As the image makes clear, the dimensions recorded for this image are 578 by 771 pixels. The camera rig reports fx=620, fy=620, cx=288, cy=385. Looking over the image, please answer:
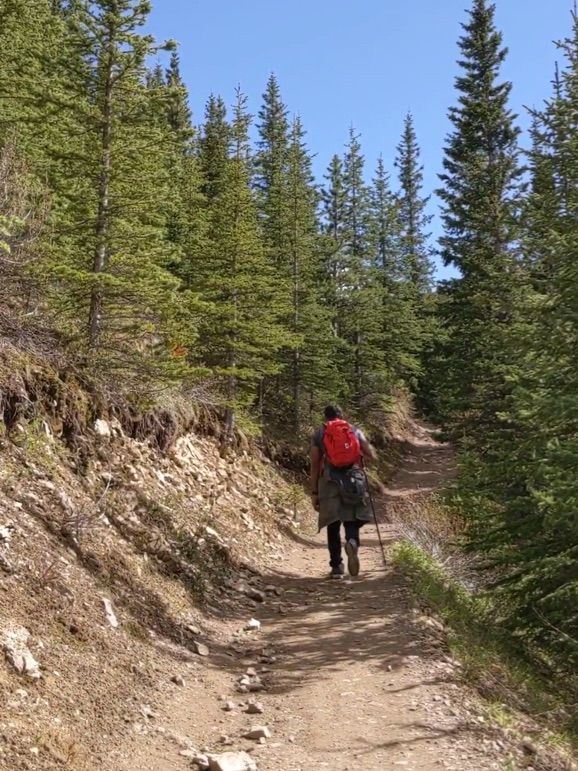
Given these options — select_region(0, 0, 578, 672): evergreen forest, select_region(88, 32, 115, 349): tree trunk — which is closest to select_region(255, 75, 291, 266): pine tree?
select_region(0, 0, 578, 672): evergreen forest

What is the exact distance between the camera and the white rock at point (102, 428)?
30.1 feet

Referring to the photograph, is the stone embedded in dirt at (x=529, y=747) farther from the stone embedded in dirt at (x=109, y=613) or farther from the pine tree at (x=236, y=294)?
the pine tree at (x=236, y=294)

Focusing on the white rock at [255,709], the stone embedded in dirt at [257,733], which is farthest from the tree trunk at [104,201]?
the stone embedded in dirt at [257,733]

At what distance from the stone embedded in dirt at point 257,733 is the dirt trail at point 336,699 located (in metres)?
0.06

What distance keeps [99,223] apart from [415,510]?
11.8 meters

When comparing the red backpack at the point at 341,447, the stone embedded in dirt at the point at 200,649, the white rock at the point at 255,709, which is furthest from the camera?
the red backpack at the point at 341,447

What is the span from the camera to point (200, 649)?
6.17m

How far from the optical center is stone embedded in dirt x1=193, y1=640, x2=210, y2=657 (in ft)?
20.1

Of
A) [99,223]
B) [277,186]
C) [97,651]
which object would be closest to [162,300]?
[99,223]

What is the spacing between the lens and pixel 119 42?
1091cm

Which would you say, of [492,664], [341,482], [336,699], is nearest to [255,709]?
[336,699]

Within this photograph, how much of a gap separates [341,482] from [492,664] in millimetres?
3055

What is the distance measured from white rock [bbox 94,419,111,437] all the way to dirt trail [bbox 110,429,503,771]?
3456mm

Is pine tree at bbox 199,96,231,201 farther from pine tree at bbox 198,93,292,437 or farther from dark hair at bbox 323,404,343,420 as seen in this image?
dark hair at bbox 323,404,343,420
